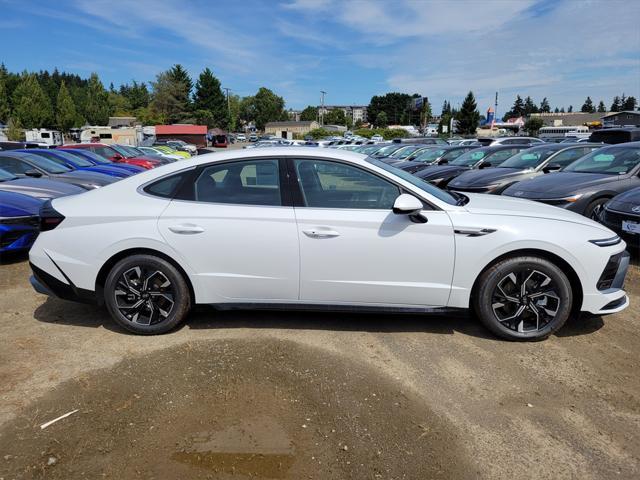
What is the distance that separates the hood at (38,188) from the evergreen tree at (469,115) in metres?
76.8

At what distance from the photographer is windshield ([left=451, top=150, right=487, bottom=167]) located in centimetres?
1344

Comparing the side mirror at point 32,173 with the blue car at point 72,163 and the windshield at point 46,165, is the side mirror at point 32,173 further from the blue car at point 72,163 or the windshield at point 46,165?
the blue car at point 72,163

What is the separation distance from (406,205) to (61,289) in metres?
2.97

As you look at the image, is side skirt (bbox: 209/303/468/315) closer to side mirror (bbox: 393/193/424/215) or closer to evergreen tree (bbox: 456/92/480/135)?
side mirror (bbox: 393/193/424/215)

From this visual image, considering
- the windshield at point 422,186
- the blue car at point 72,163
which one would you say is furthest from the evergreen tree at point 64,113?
the windshield at point 422,186

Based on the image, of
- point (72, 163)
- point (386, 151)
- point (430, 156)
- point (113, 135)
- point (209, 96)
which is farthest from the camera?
point (209, 96)

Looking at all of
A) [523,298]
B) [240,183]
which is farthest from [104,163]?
[523,298]

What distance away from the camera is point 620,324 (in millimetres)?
4281

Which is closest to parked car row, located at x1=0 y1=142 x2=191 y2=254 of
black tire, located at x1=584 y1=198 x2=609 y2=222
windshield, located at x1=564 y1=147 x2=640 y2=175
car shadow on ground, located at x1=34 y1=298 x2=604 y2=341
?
car shadow on ground, located at x1=34 y1=298 x2=604 y2=341

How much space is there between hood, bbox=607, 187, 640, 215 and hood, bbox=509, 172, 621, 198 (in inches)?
33.4

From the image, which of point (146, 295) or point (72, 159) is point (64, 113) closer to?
point (72, 159)

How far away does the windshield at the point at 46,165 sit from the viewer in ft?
35.0

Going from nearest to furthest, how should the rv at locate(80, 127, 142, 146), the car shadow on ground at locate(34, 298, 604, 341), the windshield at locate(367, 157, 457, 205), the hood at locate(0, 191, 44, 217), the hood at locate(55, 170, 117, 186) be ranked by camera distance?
the windshield at locate(367, 157, 457, 205), the car shadow on ground at locate(34, 298, 604, 341), the hood at locate(0, 191, 44, 217), the hood at locate(55, 170, 117, 186), the rv at locate(80, 127, 142, 146)

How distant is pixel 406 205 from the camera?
3.59 m
